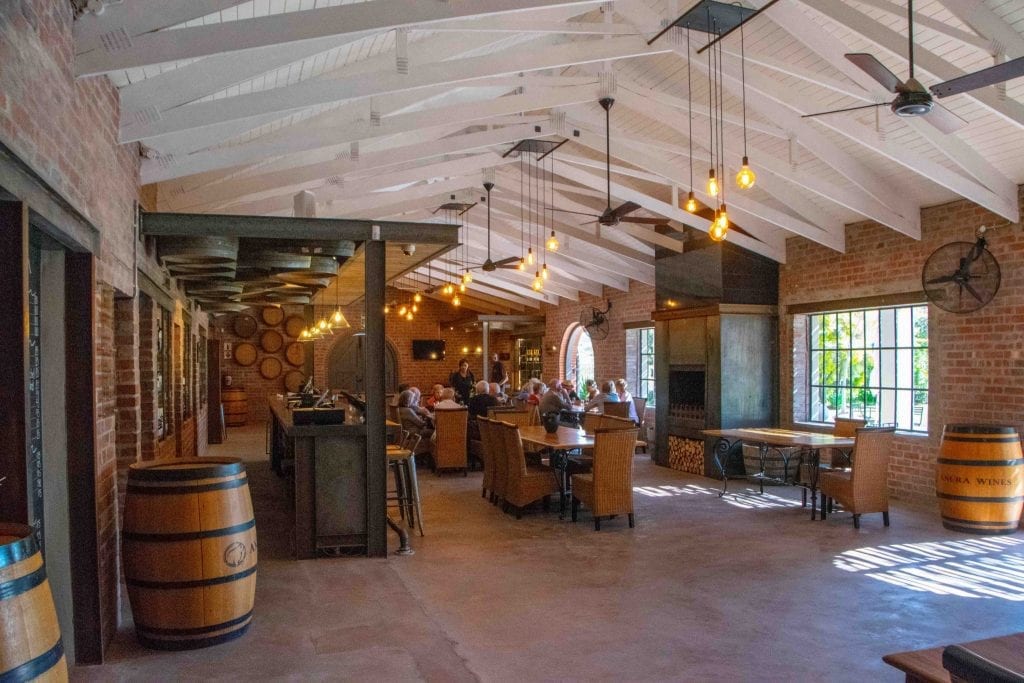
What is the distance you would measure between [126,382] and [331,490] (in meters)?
1.58

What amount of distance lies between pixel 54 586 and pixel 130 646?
2.09 ft

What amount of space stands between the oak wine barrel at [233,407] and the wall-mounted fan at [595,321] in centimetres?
783

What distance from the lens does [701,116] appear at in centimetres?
723

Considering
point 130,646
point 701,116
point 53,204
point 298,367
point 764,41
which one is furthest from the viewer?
point 298,367

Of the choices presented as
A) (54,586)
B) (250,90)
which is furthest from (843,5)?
(54,586)

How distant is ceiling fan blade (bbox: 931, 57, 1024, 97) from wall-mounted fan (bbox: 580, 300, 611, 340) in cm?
1063

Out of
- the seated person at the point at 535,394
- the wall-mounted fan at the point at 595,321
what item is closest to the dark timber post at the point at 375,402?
the seated person at the point at 535,394

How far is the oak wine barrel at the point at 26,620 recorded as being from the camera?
1.87 m

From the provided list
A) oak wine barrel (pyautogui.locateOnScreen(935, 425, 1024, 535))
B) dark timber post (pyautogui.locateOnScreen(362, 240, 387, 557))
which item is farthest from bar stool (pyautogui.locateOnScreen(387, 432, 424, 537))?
oak wine barrel (pyautogui.locateOnScreen(935, 425, 1024, 535))

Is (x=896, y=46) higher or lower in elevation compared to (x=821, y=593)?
higher

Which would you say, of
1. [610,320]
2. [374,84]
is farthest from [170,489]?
[610,320]

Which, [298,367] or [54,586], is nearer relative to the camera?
[54,586]

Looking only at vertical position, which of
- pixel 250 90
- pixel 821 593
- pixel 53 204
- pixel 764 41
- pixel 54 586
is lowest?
pixel 821 593

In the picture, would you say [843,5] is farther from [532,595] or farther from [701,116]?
[532,595]
